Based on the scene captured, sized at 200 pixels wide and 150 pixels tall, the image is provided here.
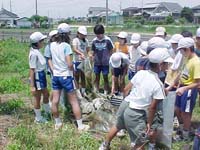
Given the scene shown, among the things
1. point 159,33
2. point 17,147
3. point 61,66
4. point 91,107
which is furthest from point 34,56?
point 159,33

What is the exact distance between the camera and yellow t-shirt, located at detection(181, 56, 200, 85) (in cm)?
499

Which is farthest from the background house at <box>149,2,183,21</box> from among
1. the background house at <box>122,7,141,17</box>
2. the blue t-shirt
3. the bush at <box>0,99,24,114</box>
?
the bush at <box>0,99,24,114</box>

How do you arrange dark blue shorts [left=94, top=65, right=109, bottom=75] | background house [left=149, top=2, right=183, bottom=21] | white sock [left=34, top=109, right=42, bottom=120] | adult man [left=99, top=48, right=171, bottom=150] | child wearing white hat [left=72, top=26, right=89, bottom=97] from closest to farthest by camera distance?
adult man [left=99, top=48, right=171, bottom=150]
white sock [left=34, top=109, right=42, bottom=120]
child wearing white hat [left=72, top=26, right=89, bottom=97]
dark blue shorts [left=94, top=65, right=109, bottom=75]
background house [left=149, top=2, right=183, bottom=21]

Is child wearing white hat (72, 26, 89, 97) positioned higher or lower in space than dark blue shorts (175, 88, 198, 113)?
higher

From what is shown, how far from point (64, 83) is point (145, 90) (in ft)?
6.15

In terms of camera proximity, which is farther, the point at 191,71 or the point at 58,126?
the point at 58,126

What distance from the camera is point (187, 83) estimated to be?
518 cm

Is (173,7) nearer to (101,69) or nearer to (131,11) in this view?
(131,11)

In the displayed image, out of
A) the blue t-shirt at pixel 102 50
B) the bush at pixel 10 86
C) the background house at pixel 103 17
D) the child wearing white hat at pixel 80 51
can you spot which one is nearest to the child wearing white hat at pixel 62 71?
the child wearing white hat at pixel 80 51

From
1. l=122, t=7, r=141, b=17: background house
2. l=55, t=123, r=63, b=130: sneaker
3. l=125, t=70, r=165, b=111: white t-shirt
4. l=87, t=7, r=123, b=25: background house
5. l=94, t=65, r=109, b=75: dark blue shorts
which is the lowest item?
l=55, t=123, r=63, b=130: sneaker

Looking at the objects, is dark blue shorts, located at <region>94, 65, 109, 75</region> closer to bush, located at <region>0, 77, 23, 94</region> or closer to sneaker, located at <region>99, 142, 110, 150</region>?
bush, located at <region>0, 77, 23, 94</region>

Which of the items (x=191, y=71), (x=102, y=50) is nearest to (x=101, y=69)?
(x=102, y=50)

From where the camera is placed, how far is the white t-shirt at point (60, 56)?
557 centimetres

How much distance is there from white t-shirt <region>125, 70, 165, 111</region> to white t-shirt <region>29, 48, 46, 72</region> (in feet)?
6.94
